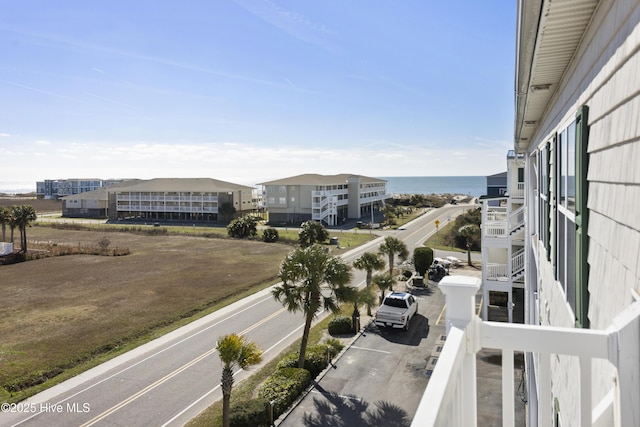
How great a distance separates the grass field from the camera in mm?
16469

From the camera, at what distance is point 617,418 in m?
1.88

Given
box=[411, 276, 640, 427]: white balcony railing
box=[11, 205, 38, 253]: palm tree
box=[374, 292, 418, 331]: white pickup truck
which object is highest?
box=[411, 276, 640, 427]: white balcony railing

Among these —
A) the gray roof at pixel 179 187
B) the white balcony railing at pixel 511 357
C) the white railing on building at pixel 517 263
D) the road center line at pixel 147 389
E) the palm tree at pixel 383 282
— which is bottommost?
the road center line at pixel 147 389

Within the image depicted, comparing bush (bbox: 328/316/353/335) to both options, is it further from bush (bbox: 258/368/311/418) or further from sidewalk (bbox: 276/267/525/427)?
bush (bbox: 258/368/311/418)

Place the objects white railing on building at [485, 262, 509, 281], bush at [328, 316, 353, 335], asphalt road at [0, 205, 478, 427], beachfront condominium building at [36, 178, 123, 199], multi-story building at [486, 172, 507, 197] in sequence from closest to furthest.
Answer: asphalt road at [0, 205, 478, 427]
white railing on building at [485, 262, 509, 281]
bush at [328, 316, 353, 335]
multi-story building at [486, 172, 507, 197]
beachfront condominium building at [36, 178, 123, 199]

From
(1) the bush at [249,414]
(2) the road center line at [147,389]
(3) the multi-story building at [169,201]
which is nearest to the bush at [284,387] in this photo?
(1) the bush at [249,414]

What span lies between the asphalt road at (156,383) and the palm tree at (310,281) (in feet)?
10.4

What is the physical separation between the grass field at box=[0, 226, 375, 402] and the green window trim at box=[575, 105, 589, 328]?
15.9 m

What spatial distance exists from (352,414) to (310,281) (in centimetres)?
437

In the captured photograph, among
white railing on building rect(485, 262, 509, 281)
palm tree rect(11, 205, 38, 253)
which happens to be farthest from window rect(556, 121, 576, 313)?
palm tree rect(11, 205, 38, 253)

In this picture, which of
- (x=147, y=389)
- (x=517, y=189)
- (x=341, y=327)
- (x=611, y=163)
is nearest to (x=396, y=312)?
(x=341, y=327)

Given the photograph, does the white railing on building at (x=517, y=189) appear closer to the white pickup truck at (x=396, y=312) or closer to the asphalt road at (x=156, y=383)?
the white pickup truck at (x=396, y=312)

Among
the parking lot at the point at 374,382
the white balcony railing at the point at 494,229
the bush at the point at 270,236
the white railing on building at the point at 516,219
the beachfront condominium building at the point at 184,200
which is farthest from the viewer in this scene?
the beachfront condominium building at the point at 184,200

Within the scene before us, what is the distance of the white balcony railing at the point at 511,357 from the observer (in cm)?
165
